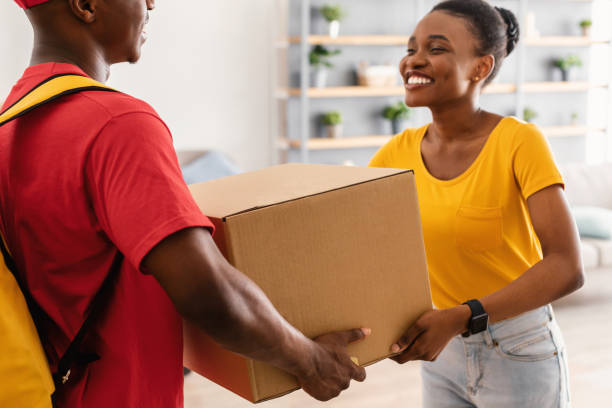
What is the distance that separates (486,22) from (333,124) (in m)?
3.59

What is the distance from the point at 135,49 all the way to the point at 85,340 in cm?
39

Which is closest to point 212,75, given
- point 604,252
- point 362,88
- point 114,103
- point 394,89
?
point 362,88

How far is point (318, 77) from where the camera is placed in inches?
192

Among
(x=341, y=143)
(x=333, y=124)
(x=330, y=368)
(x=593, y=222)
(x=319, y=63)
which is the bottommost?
(x=593, y=222)

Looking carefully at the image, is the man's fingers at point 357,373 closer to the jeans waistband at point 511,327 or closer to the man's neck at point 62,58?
the jeans waistband at point 511,327

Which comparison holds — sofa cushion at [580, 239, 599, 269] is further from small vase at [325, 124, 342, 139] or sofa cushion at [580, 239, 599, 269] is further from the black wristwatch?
the black wristwatch

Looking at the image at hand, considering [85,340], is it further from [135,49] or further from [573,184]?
[573,184]

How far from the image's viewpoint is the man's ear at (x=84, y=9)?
0.79 m

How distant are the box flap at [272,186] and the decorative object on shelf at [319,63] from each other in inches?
147

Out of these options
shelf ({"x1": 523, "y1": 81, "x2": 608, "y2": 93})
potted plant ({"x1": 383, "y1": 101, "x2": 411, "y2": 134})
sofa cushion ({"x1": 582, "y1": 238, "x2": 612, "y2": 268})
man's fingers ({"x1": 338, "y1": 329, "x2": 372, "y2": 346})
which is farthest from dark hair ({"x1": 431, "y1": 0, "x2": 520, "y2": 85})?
shelf ({"x1": 523, "y1": 81, "x2": 608, "y2": 93})

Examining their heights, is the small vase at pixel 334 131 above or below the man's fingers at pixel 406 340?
below

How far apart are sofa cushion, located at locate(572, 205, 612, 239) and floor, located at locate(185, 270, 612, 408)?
1.68 ft


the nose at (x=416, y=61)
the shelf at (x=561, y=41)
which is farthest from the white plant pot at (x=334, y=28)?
the nose at (x=416, y=61)

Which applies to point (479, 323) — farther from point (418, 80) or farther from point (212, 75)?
point (212, 75)
